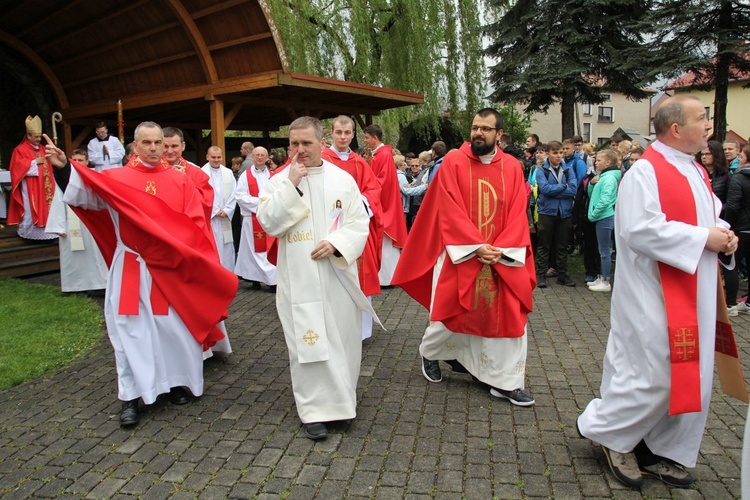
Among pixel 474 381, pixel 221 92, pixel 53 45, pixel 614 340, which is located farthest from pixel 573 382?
pixel 53 45

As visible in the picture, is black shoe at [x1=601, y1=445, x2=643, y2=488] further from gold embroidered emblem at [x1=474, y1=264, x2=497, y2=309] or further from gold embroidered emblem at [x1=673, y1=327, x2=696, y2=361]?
Answer: gold embroidered emblem at [x1=474, y1=264, x2=497, y2=309]

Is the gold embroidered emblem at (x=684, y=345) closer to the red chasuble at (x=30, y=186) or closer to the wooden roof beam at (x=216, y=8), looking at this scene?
the wooden roof beam at (x=216, y=8)

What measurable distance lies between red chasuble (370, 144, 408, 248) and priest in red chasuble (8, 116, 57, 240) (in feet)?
18.9

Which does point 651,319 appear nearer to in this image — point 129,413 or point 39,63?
point 129,413

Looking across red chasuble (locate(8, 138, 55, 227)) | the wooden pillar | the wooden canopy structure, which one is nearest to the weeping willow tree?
the wooden canopy structure

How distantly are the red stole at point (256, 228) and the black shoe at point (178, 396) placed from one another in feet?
13.0

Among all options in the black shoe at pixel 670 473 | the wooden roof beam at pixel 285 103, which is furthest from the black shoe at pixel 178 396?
the wooden roof beam at pixel 285 103

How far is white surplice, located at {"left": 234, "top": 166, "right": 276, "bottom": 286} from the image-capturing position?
320 inches

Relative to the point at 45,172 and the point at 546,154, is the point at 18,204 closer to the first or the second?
the point at 45,172

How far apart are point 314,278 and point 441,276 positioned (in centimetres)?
104

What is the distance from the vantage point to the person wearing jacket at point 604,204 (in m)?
7.75

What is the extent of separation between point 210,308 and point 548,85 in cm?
1582

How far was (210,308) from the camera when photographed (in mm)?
4434

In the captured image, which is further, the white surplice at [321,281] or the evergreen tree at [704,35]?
the evergreen tree at [704,35]
